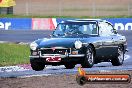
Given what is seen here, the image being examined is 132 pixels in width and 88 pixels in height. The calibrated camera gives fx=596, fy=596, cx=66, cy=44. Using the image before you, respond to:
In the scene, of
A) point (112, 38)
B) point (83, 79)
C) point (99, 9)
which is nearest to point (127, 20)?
point (99, 9)

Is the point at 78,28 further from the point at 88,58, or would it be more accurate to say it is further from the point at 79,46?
the point at 88,58

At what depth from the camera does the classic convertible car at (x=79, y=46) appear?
1143 centimetres

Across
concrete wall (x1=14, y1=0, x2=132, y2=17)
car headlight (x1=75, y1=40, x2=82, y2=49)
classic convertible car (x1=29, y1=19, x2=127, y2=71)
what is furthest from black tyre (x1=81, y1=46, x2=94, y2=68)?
concrete wall (x1=14, y1=0, x2=132, y2=17)

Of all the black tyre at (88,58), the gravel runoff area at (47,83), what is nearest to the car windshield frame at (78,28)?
the black tyre at (88,58)

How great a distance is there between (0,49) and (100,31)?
39.8 feet

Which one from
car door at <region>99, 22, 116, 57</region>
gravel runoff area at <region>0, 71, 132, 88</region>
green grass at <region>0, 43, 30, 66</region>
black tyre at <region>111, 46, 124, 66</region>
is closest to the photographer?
car door at <region>99, 22, 116, 57</region>

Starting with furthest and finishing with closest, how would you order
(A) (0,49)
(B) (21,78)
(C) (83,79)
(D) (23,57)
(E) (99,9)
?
(E) (99,9) < (A) (0,49) < (D) (23,57) < (B) (21,78) < (C) (83,79)

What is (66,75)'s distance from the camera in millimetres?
15719

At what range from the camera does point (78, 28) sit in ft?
39.3

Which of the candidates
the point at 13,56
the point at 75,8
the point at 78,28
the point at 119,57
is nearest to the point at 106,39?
the point at 78,28

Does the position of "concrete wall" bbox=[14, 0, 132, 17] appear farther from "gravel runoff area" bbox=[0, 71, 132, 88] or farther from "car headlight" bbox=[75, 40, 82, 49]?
"car headlight" bbox=[75, 40, 82, 49]

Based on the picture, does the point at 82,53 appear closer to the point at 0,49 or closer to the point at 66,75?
the point at 66,75

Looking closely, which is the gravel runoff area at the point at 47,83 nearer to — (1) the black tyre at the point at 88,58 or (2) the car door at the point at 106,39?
(2) the car door at the point at 106,39

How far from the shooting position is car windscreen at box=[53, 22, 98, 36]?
39.3ft
